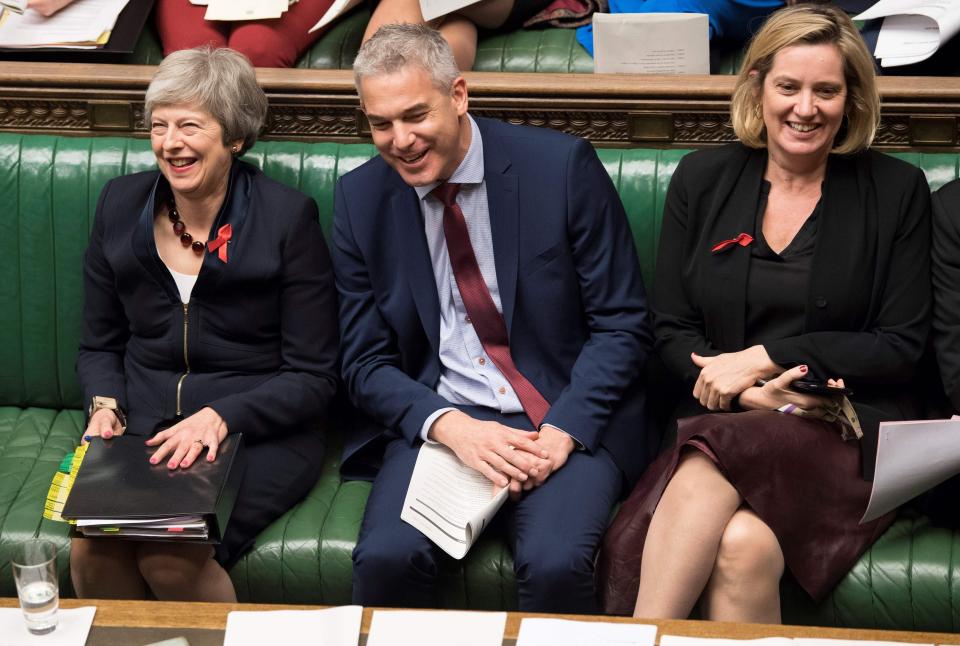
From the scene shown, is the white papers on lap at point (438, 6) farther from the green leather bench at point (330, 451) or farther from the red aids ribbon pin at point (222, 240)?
the red aids ribbon pin at point (222, 240)

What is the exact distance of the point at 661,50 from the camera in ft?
10.1

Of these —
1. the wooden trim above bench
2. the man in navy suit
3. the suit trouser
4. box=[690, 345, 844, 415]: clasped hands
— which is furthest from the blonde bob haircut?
the suit trouser

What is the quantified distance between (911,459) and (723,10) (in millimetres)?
1376

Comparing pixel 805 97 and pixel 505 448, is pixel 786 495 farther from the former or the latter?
pixel 805 97

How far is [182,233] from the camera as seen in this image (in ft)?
9.38

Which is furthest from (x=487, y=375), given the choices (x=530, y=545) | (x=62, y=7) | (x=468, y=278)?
(x=62, y=7)

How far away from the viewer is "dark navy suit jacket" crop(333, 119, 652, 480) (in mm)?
2730

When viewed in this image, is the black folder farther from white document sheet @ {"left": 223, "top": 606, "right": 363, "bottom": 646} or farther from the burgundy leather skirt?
the burgundy leather skirt

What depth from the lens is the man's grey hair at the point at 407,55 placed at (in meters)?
2.55

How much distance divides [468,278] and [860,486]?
34.1 inches

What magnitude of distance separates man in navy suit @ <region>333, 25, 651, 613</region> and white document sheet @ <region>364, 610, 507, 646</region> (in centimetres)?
51

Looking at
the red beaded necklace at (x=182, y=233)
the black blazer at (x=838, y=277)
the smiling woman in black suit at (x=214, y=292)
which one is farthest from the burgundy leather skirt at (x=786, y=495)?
the red beaded necklace at (x=182, y=233)

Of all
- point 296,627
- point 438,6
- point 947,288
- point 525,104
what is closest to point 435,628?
point 296,627

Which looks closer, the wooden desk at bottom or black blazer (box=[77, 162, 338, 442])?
the wooden desk at bottom
